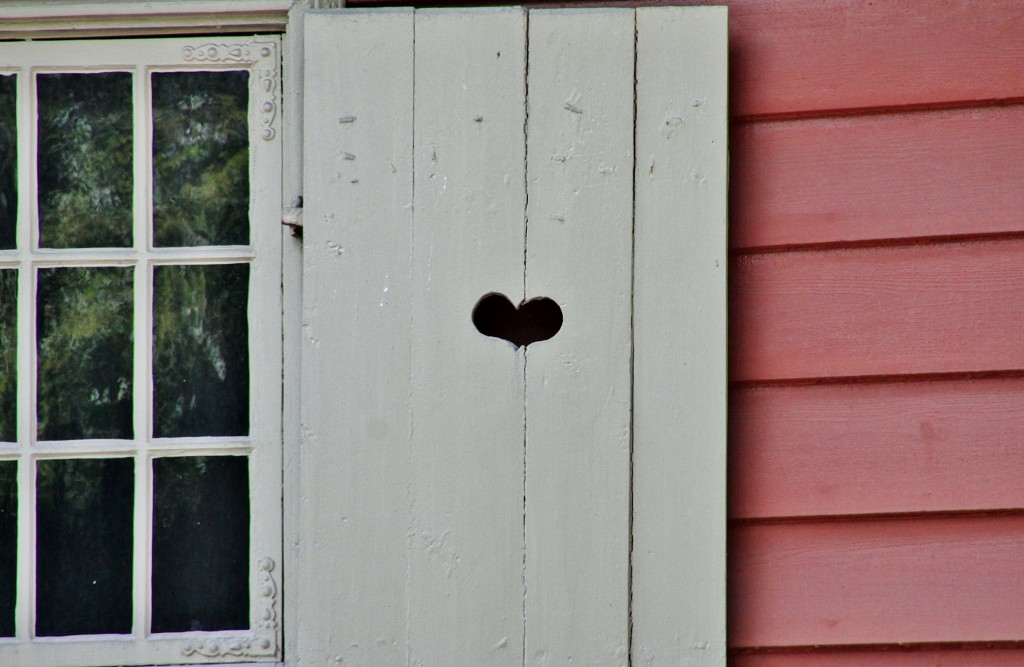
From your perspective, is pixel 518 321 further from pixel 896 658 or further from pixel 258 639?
pixel 896 658

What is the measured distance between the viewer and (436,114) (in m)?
1.75

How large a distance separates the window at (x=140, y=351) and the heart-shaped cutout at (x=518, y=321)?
15.4 inches

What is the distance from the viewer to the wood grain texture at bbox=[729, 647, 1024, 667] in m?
1.75

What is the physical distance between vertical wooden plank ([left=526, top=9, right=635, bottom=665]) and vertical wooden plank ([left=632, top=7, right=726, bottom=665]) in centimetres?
3

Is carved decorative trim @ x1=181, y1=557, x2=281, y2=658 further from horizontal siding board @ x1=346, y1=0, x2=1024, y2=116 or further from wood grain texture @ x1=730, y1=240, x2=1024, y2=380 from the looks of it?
horizontal siding board @ x1=346, y1=0, x2=1024, y2=116

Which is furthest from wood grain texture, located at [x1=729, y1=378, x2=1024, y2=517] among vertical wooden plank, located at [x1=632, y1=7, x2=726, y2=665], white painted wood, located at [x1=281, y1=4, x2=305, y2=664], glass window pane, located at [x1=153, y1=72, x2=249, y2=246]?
glass window pane, located at [x1=153, y1=72, x2=249, y2=246]

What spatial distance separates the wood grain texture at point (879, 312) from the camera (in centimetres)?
177

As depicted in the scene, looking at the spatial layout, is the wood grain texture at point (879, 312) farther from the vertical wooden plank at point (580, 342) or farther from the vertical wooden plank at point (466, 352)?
the vertical wooden plank at point (466, 352)

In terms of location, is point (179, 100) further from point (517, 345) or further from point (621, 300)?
point (621, 300)

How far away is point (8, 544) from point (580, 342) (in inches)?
43.0

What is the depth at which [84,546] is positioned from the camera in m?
1.91

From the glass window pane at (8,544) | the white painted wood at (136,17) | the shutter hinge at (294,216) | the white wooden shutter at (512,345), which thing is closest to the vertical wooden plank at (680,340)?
the white wooden shutter at (512,345)

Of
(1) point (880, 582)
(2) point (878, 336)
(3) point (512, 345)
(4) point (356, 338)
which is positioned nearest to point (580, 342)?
(3) point (512, 345)

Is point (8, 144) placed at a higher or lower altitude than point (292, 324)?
higher
